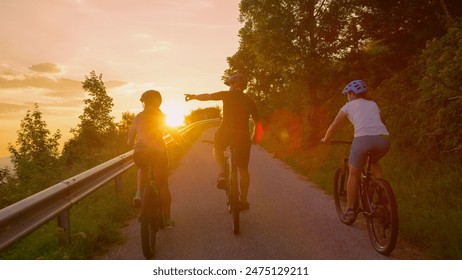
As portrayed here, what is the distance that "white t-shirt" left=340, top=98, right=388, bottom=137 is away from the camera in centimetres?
477

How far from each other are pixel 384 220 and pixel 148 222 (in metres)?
2.84

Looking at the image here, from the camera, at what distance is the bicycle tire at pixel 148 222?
177 inches

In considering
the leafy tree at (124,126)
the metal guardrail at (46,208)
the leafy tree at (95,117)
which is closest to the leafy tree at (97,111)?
the leafy tree at (95,117)

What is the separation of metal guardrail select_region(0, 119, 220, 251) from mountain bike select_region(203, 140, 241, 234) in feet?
6.74

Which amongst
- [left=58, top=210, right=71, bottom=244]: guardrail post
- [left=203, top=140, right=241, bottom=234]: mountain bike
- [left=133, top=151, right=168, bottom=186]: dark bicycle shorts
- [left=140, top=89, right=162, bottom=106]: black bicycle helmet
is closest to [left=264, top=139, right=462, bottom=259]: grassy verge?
[left=203, top=140, right=241, bottom=234]: mountain bike

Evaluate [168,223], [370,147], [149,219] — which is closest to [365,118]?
[370,147]

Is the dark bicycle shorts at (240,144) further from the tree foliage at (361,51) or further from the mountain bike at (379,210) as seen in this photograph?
the tree foliage at (361,51)

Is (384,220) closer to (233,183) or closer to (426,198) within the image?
(426,198)

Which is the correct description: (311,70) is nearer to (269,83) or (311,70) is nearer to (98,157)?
(98,157)

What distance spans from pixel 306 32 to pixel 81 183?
1091cm

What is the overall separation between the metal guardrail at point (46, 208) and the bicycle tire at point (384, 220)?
3807mm

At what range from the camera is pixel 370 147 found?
4770 millimetres

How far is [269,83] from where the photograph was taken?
32500 millimetres
